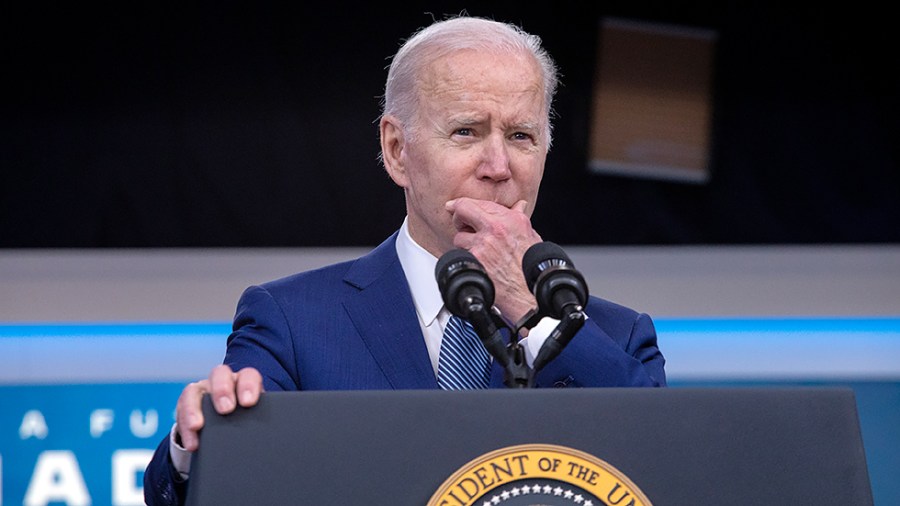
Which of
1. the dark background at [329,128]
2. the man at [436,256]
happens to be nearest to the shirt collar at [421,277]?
the man at [436,256]

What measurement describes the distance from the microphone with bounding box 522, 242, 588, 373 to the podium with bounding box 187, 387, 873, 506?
0.11 meters

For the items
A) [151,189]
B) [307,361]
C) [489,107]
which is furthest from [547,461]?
[151,189]

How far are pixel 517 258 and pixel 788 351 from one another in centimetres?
215

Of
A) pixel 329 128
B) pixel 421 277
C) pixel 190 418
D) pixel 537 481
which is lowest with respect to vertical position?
pixel 537 481

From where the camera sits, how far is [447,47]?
1.95 meters

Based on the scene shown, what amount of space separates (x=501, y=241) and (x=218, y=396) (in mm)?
558

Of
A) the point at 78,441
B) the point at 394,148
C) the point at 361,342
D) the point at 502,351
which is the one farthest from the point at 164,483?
the point at 78,441

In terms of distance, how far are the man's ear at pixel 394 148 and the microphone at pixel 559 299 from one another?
64 centimetres

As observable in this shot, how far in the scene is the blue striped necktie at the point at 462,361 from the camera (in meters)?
1.80

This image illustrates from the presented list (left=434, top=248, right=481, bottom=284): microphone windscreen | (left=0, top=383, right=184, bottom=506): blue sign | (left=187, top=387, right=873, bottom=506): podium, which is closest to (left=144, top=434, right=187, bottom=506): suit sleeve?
(left=187, top=387, right=873, bottom=506): podium

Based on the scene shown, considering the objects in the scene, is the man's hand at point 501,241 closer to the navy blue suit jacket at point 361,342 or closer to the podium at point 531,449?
the navy blue suit jacket at point 361,342

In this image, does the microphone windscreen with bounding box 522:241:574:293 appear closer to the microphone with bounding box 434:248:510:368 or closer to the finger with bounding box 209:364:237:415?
the microphone with bounding box 434:248:510:368

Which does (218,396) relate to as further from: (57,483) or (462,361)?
(57,483)

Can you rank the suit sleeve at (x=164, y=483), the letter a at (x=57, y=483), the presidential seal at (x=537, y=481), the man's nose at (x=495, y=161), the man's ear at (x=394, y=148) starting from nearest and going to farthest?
1. the presidential seal at (x=537, y=481)
2. the suit sleeve at (x=164, y=483)
3. the man's nose at (x=495, y=161)
4. the man's ear at (x=394, y=148)
5. the letter a at (x=57, y=483)
